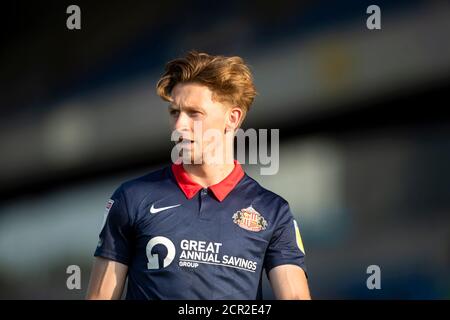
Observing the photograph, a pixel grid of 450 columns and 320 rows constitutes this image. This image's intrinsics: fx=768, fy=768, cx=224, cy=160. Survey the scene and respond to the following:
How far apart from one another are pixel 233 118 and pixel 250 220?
0.42 m

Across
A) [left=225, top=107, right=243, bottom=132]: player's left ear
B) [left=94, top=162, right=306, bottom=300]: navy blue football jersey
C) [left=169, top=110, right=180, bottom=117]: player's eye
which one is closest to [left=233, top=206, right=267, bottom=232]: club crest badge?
[left=94, top=162, right=306, bottom=300]: navy blue football jersey

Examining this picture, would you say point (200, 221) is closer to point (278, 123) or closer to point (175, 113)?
point (175, 113)

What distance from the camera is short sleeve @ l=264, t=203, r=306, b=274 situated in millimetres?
2963

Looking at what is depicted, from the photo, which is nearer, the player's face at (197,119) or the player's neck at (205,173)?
the player's face at (197,119)

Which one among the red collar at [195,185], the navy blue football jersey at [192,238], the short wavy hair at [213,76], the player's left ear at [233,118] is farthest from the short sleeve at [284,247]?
the short wavy hair at [213,76]

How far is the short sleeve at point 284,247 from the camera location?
9.72ft

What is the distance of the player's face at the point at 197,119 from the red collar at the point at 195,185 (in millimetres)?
73

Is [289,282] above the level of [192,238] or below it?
below

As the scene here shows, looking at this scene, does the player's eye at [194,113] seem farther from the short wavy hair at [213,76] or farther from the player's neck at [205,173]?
the player's neck at [205,173]

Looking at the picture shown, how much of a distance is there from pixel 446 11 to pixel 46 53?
262 cm

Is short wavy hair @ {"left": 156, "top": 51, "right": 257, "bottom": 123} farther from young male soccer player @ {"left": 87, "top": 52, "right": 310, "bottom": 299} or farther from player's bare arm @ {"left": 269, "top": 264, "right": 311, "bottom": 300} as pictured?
player's bare arm @ {"left": 269, "top": 264, "right": 311, "bottom": 300}

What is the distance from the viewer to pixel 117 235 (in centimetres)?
287

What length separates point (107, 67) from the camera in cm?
514

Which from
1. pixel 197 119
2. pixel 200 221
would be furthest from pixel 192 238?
pixel 197 119
